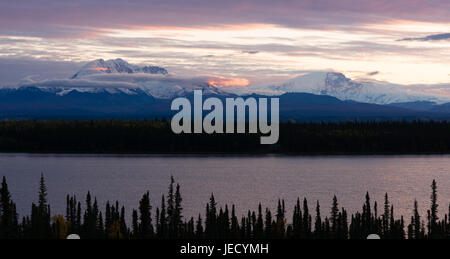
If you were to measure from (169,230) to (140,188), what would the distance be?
60.2 m

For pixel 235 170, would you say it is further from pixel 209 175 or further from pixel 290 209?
pixel 290 209

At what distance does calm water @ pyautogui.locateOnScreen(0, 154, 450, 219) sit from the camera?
342ft

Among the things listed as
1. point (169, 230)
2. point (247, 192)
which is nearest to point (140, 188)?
point (247, 192)

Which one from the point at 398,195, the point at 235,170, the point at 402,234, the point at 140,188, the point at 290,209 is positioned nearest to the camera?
the point at 402,234

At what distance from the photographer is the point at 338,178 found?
462 ft

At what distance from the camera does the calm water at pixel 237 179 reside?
104 metres

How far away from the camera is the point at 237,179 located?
139 meters
